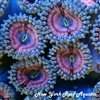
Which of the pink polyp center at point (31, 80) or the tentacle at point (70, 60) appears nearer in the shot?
the tentacle at point (70, 60)

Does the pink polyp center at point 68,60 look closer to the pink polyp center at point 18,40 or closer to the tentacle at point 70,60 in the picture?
the tentacle at point 70,60

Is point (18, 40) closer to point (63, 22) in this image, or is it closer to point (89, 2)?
point (63, 22)

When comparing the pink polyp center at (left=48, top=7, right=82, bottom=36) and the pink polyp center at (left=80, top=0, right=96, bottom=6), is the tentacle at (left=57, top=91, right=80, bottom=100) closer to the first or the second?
the pink polyp center at (left=48, top=7, right=82, bottom=36)

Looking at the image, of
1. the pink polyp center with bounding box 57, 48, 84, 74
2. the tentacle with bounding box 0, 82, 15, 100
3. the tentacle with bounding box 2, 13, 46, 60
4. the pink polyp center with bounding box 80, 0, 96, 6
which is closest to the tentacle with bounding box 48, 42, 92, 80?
the pink polyp center with bounding box 57, 48, 84, 74

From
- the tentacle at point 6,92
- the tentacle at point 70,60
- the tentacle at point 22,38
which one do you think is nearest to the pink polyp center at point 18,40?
the tentacle at point 22,38

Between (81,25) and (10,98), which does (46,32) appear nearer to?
(81,25)

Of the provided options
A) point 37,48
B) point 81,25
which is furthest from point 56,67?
point 81,25

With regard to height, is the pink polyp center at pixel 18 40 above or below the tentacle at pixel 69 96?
above
